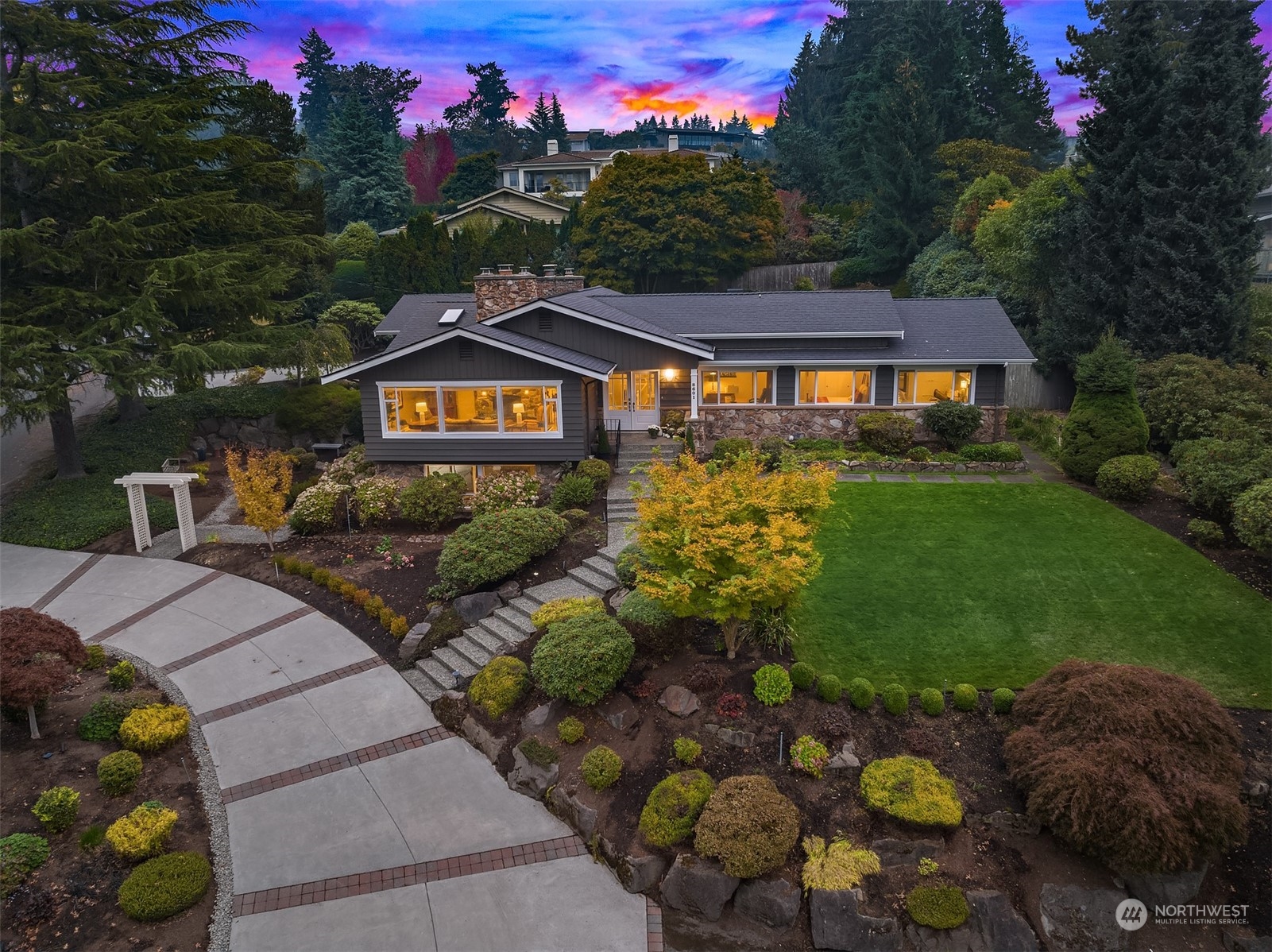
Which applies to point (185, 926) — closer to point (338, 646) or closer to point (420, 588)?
point (338, 646)

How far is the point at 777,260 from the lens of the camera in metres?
43.8

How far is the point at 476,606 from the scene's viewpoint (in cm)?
1375

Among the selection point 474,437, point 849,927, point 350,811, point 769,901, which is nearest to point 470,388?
point 474,437

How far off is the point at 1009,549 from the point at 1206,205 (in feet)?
53.6

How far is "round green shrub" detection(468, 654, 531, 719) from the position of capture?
1118 centimetres

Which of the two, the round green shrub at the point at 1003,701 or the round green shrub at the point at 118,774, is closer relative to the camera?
the round green shrub at the point at 118,774

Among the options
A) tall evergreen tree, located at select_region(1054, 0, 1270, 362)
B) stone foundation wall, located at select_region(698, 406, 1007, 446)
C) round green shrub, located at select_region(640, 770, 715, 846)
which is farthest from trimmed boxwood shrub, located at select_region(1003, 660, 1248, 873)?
tall evergreen tree, located at select_region(1054, 0, 1270, 362)

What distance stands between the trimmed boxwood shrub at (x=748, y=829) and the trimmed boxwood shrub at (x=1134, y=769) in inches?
105

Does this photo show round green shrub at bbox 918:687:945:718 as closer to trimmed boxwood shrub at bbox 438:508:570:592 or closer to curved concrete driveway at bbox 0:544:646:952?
curved concrete driveway at bbox 0:544:646:952

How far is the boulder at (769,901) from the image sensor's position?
26.4ft

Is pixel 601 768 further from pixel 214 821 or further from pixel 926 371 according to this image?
pixel 926 371

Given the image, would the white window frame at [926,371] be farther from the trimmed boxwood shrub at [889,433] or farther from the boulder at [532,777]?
the boulder at [532,777]

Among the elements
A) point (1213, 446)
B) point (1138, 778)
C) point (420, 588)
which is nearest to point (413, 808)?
point (420, 588)

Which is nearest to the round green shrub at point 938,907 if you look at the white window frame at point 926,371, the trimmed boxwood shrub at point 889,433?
the trimmed boxwood shrub at point 889,433
